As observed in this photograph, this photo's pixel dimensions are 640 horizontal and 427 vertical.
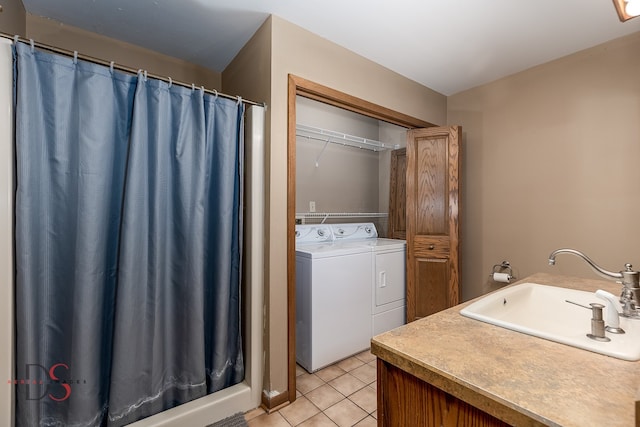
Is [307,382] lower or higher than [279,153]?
lower

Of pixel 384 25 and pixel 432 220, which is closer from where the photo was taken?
pixel 384 25

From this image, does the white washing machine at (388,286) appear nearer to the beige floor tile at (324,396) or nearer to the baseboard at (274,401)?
the beige floor tile at (324,396)

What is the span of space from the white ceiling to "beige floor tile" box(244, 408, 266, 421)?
7.76ft

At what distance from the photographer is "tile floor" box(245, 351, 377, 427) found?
162 cm

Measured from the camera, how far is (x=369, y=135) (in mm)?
3631

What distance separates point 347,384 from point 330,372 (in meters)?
0.20

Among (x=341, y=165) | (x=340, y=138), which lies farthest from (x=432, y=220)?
(x=340, y=138)

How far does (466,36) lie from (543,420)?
2224 mm

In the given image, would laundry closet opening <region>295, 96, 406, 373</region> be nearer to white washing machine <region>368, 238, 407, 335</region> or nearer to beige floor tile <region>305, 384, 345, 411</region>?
white washing machine <region>368, 238, 407, 335</region>

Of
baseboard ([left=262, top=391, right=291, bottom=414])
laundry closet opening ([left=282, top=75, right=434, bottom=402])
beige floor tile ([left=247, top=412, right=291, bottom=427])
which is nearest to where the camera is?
beige floor tile ([left=247, top=412, right=291, bottom=427])

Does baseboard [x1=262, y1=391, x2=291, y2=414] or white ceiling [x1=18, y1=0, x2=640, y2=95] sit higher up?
white ceiling [x1=18, y1=0, x2=640, y2=95]

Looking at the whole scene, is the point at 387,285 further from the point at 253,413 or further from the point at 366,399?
the point at 253,413

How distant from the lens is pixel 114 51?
2.00m

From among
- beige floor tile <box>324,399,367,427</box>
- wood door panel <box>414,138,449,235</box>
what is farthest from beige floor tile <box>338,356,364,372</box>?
wood door panel <box>414,138,449,235</box>
